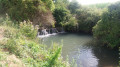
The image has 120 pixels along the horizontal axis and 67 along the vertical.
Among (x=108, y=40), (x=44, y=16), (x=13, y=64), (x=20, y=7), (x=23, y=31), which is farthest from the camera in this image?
(x=108, y=40)

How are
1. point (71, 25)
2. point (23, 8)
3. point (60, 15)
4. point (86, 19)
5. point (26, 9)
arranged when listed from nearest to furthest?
1. point (23, 8)
2. point (26, 9)
3. point (71, 25)
4. point (86, 19)
5. point (60, 15)

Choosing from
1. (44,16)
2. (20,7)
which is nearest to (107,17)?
(44,16)

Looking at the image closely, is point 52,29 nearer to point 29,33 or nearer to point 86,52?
point 86,52

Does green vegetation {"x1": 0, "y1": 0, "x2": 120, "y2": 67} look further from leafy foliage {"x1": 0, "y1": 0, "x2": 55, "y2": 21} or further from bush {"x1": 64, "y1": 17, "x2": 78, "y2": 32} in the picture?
bush {"x1": 64, "y1": 17, "x2": 78, "y2": 32}

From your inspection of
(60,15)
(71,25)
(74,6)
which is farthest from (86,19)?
(74,6)

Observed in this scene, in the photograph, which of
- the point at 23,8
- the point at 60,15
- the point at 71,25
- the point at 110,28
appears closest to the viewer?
the point at 23,8

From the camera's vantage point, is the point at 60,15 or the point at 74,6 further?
the point at 74,6

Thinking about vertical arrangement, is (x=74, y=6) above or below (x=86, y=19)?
above

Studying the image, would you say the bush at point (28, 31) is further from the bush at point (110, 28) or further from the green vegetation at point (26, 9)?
the bush at point (110, 28)

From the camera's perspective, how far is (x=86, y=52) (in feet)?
45.3

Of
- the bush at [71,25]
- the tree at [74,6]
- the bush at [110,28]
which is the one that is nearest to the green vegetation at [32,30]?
the bush at [110,28]

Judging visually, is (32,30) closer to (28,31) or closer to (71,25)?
(28,31)

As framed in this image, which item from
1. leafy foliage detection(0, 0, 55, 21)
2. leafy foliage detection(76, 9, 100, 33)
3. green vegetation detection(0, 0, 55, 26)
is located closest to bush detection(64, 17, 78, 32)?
leafy foliage detection(76, 9, 100, 33)

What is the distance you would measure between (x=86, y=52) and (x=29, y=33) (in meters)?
7.49
